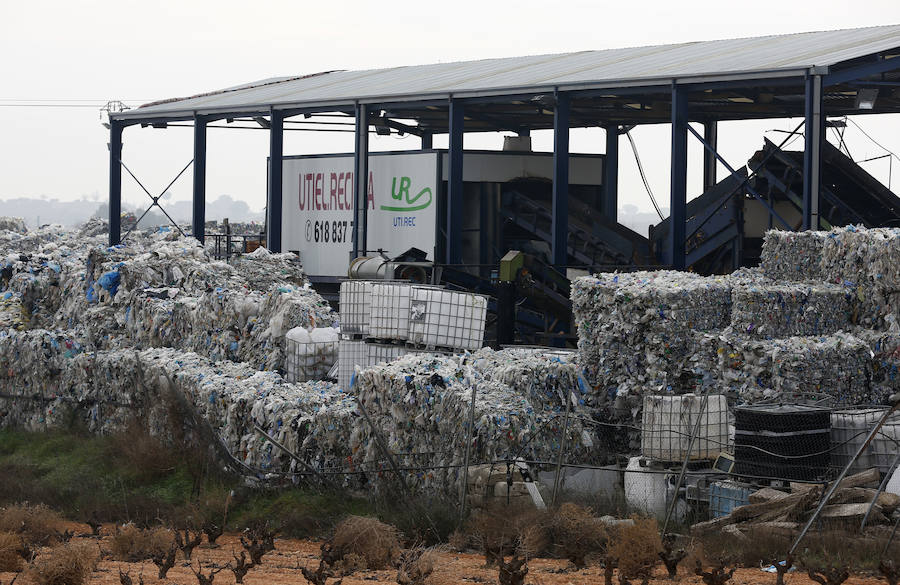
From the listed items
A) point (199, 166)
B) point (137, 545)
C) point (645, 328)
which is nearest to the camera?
point (137, 545)

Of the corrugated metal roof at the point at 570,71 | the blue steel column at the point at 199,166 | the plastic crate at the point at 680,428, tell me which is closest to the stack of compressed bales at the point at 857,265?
the plastic crate at the point at 680,428

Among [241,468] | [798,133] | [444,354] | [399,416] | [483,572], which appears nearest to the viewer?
[483,572]

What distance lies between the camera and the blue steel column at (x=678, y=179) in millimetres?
20703

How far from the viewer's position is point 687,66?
2144 cm

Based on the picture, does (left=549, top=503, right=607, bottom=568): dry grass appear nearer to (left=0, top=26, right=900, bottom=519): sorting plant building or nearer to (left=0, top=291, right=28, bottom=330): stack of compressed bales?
(left=0, top=26, right=900, bottom=519): sorting plant building

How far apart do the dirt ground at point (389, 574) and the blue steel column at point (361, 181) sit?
15.1 m

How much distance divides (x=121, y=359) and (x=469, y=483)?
7.51 meters

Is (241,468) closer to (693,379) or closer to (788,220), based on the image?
(693,379)

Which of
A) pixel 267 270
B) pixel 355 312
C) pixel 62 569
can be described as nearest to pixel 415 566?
pixel 62 569

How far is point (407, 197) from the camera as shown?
1041 inches

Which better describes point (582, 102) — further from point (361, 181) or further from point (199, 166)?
point (199, 166)

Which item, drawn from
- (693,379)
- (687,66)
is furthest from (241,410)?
(687,66)

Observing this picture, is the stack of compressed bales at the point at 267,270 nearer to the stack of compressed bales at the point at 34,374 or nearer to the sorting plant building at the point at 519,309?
the sorting plant building at the point at 519,309

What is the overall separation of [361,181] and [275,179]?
3105mm
